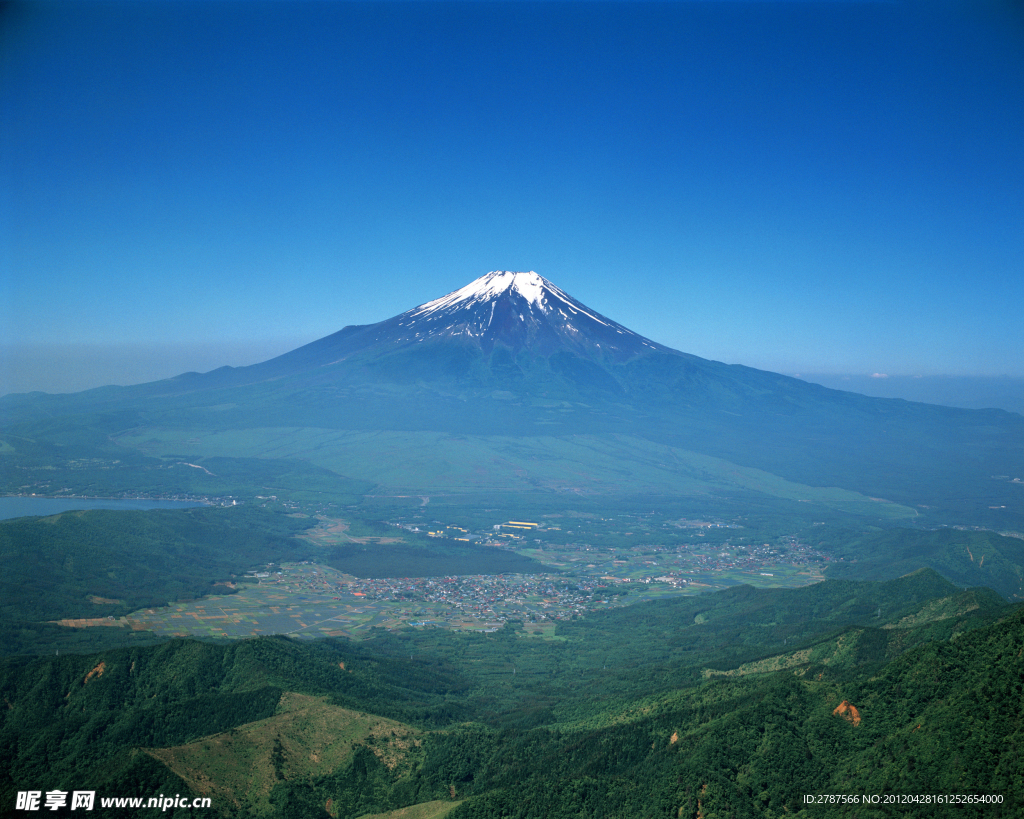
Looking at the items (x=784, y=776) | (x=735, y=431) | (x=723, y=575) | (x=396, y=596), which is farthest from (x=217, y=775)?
(x=735, y=431)

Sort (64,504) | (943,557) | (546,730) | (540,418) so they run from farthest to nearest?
(540,418)
(64,504)
(943,557)
(546,730)

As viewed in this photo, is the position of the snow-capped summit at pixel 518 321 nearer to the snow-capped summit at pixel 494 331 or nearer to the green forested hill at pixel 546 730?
the snow-capped summit at pixel 494 331

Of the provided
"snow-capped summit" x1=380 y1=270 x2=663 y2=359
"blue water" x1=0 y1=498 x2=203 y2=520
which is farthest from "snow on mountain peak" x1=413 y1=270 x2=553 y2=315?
"blue water" x1=0 y1=498 x2=203 y2=520

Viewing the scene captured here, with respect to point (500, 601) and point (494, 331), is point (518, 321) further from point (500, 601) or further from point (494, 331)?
point (500, 601)

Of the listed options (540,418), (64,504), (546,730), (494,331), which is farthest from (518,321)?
(546,730)

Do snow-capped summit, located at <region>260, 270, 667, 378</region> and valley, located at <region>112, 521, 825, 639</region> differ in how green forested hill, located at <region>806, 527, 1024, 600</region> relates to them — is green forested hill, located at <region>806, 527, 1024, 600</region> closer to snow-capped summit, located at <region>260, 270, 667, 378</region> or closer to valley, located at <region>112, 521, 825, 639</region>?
valley, located at <region>112, 521, 825, 639</region>

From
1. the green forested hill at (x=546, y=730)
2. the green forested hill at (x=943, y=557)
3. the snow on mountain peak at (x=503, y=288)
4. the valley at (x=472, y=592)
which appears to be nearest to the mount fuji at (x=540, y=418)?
the snow on mountain peak at (x=503, y=288)

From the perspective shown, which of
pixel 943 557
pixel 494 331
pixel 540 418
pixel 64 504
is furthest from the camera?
pixel 494 331

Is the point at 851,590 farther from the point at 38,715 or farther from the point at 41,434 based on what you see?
the point at 41,434
